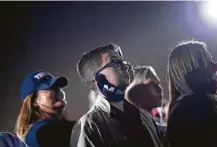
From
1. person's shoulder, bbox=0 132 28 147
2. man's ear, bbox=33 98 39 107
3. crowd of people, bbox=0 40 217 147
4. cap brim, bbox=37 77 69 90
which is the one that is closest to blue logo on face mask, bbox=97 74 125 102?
crowd of people, bbox=0 40 217 147

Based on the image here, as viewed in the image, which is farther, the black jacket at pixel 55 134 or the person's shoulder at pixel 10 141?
the black jacket at pixel 55 134

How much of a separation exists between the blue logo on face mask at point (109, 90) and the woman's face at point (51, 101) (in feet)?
0.62

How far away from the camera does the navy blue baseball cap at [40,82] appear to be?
1.61m

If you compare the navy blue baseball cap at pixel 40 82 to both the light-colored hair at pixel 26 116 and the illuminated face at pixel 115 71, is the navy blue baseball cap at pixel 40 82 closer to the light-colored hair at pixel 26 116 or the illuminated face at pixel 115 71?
the light-colored hair at pixel 26 116

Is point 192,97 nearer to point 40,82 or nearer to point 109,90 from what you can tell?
point 109,90

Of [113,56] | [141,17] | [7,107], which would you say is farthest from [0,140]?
[141,17]

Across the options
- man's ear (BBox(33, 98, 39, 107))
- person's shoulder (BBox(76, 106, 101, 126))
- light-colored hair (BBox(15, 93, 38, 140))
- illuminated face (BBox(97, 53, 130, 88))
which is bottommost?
person's shoulder (BBox(76, 106, 101, 126))

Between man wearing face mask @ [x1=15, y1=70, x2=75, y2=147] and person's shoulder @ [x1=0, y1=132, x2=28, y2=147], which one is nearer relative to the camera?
person's shoulder @ [x1=0, y1=132, x2=28, y2=147]

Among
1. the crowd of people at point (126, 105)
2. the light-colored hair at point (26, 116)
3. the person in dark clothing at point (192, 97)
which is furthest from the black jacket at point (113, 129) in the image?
the light-colored hair at point (26, 116)

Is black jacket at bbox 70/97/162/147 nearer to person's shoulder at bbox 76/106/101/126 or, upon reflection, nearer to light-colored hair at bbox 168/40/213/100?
person's shoulder at bbox 76/106/101/126

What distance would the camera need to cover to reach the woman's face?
160 cm

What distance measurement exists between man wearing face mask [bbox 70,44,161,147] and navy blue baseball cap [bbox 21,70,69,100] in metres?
0.11

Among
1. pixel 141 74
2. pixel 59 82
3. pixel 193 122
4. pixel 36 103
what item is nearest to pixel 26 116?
pixel 36 103

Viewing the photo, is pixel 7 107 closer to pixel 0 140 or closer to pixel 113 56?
pixel 0 140
